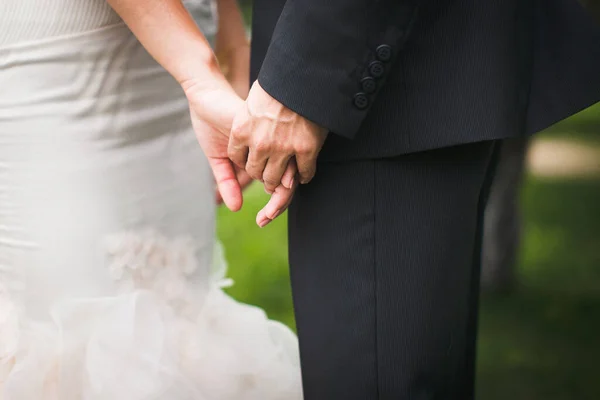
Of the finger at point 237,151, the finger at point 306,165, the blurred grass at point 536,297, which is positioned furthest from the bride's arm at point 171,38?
the blurred grass at point 536,297

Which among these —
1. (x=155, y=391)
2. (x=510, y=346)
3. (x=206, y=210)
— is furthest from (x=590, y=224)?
(x=155, y=391)

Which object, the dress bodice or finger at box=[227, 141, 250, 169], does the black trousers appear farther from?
the dress bodice

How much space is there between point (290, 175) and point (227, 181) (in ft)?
0.67

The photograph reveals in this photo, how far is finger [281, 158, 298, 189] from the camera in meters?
1.41

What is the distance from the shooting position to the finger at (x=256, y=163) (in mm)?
1383

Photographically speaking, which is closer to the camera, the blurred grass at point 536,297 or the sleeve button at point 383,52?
the sleeve button at point 383,52

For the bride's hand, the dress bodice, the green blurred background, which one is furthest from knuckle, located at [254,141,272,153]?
the green blurred background

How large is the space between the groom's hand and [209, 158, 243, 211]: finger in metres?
0.17

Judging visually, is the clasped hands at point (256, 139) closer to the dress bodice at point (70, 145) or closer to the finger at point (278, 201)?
the finger at point (278, 201)

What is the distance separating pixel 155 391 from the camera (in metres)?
1.53

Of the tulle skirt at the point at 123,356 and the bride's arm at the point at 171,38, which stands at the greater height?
the bride's arm at the point at 171,38

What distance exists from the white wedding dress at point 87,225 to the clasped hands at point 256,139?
7.4 inches

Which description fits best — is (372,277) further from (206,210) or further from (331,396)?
(206,210)

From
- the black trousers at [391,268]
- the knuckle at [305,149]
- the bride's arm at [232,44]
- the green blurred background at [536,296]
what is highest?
the bride's arm at [232,44]
